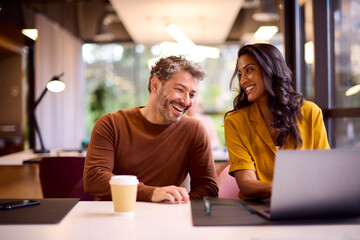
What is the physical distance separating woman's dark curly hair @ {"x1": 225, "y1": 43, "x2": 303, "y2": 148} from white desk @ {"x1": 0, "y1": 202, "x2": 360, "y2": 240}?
0.73 metres

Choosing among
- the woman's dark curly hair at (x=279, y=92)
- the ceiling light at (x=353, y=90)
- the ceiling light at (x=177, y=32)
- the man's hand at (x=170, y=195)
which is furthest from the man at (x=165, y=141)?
the ceiling light at (x=177, y=32)

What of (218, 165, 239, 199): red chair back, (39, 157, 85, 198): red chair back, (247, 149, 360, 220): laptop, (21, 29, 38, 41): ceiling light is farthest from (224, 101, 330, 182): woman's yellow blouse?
(21, 29, 38, 41): ceiling light

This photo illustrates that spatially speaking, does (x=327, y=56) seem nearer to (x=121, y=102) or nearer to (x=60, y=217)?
(x=60, y=217)

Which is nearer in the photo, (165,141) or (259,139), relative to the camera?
(259,139)

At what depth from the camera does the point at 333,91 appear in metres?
3.14

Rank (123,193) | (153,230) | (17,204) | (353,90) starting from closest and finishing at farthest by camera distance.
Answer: (153,230) < (123,193) < (17,204) < (353,90)

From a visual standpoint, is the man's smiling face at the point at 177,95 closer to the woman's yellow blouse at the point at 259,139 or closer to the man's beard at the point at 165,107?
the man's beard at the point at 165,107

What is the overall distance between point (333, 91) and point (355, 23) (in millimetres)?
688

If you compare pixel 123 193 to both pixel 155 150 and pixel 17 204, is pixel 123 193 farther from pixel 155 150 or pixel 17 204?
pixel 155 150

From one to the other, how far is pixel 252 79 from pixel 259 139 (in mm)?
289

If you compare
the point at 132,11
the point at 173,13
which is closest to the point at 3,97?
the point at 132,11

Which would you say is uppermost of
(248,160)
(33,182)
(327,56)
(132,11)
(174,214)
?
(132,11)

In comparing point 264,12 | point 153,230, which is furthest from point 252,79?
point 264,12

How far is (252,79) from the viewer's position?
1.92m
